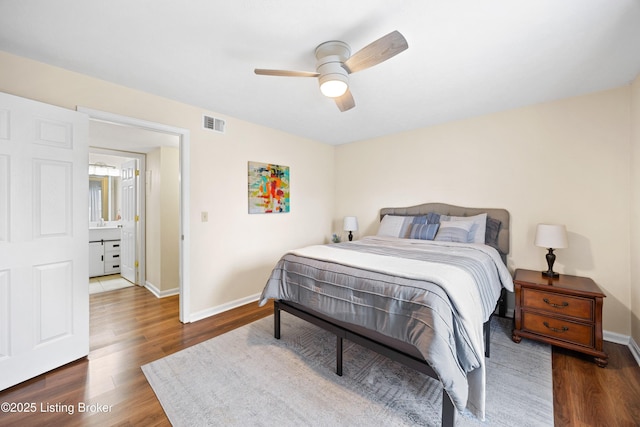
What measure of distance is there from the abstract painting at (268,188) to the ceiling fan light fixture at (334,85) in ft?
6.07

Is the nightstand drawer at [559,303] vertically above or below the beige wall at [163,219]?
below

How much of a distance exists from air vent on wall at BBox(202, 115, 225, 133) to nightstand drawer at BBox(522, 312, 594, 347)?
3.81 metres

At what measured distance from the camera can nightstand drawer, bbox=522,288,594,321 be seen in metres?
2.12

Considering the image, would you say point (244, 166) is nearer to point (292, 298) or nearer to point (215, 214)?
point (215, 214)

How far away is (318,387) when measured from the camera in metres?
1.83

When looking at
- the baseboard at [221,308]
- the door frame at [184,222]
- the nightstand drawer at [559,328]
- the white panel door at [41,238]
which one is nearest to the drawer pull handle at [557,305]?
the nightstand drawer at [559,328]

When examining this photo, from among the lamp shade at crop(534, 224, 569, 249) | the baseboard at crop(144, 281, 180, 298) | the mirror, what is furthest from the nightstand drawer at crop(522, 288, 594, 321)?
the mirror

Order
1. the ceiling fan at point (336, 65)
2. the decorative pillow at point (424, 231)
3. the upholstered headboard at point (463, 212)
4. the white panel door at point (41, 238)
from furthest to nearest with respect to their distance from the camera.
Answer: the decorative pillow at point (424, 231), the upholstered headboard at point (463, 212), the white panel door at point (41, 238), the ceiling fan at point (336, 65)

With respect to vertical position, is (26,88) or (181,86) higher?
(181,86)

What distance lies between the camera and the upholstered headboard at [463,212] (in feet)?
9.75

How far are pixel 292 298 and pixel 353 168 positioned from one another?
9.53ft

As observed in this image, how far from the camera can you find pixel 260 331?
266 cm

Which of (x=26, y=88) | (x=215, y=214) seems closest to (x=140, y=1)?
(x=26, y=88)

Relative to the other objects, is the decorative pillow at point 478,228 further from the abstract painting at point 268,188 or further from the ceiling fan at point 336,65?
the abstract painting at point 268,188
